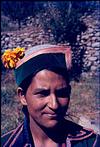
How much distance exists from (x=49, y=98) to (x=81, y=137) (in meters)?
0.40

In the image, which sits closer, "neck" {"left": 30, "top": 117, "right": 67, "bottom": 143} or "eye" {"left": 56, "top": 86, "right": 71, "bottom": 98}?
"eye" {"left": 56, "top": 86, "right": 71, "bottom": 98}

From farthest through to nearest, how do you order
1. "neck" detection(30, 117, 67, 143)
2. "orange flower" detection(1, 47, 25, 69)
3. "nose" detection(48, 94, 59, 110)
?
"orange flower" detection(1, 47, 25, 69)
"neck" detection(30, 117, 67, 143)
"nose" detection(48, 94, 59, 110)

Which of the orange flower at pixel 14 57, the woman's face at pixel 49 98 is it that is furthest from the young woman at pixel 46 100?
the orange flower at pixel 14 57

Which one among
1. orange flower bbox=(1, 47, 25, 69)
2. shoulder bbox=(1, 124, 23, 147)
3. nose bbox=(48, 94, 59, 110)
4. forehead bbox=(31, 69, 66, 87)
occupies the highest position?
orange flower bbox=(1, 47, 25, 69)

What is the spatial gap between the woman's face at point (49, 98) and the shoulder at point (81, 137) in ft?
0.69

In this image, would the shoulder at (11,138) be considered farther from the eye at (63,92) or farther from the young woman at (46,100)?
the eye at (63,92)

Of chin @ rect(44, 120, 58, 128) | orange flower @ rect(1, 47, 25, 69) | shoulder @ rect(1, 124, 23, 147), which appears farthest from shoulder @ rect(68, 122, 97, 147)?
orange flower @ rect(1, 47, 25, 69)

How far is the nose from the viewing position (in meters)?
2.30

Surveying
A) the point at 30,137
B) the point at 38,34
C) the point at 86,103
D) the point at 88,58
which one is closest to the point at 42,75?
the point at 30,137

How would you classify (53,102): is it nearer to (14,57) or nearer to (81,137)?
(81,137)

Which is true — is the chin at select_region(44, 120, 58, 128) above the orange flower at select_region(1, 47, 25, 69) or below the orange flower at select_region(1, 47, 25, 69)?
below

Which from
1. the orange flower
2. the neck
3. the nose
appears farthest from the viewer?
the orange flower

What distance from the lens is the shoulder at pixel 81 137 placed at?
98.3 inches

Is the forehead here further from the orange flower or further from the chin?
the orange flower
